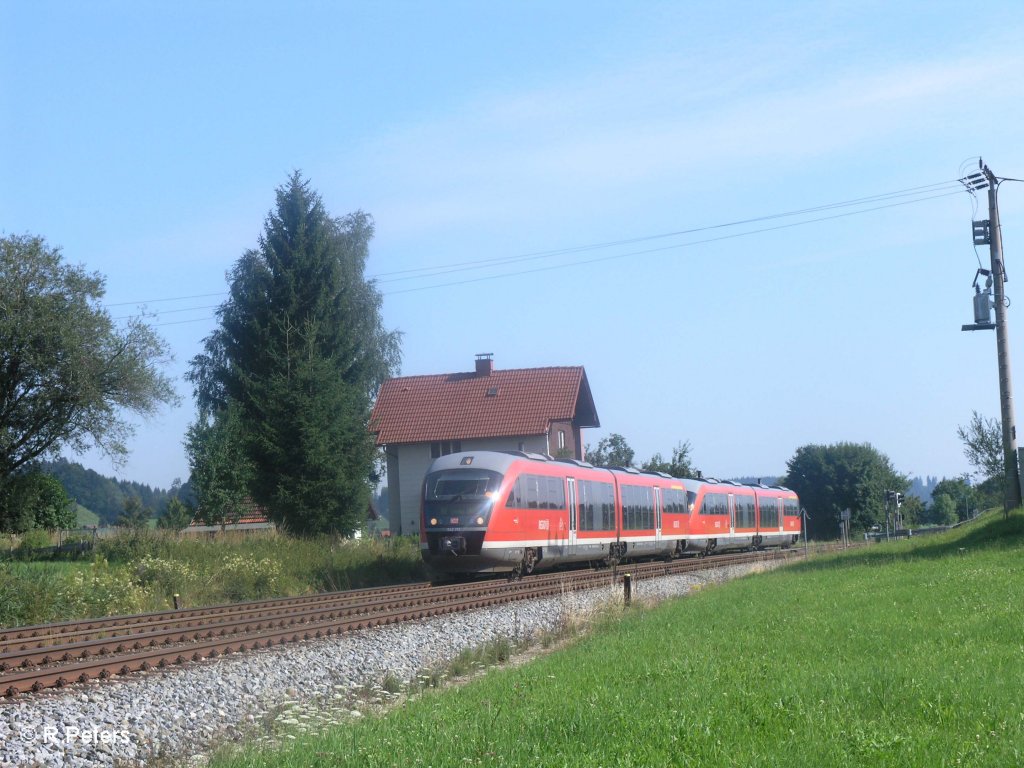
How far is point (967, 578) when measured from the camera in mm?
19469

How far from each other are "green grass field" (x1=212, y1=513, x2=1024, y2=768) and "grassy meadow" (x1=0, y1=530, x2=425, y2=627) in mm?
9719

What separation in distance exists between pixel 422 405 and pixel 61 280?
2383 cm

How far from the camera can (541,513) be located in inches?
1089

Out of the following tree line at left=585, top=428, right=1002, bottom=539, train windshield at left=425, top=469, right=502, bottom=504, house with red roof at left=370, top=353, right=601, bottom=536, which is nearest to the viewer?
train windshield at left=425, top=469, right=502, bottom=504

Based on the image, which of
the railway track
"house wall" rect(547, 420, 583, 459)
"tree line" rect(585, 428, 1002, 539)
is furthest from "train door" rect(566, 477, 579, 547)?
"tree line" rect(585, 428, 1002, 539)

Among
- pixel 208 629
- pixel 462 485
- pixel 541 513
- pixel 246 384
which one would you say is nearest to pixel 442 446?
pixel 246 384

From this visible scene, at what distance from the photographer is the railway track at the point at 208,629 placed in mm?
12742

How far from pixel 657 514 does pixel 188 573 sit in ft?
59.6

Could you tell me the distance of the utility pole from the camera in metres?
32.6

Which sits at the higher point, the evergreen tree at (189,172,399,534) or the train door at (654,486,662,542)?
the evergreen tree at (189,172,399,534)

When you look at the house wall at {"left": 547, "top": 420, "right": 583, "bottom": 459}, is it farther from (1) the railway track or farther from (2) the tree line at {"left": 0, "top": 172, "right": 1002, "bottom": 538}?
(1) the railway track

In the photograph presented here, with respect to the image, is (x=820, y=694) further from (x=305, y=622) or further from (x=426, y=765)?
(x=305, y=622)

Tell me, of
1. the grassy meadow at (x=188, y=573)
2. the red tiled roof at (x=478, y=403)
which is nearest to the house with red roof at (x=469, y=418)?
the red tiled roof at (x=478, y=403)

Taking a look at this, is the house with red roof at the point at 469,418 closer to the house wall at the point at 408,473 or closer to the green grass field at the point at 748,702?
the house wall at the point at 408,473
